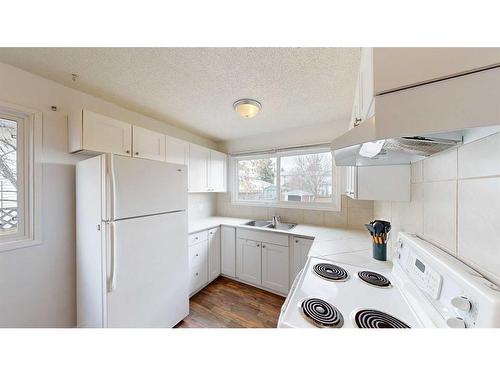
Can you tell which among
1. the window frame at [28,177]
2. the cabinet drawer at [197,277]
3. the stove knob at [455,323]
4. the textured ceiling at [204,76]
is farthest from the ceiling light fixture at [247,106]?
the cabinet drawer at [197,277]

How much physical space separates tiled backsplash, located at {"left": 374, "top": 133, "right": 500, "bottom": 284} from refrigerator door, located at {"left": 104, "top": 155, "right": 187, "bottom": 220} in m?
1.79

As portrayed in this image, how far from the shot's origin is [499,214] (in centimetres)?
49

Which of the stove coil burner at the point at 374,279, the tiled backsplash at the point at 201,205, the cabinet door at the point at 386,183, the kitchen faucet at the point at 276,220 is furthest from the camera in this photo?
the tiled backsplash at the point at 201,205

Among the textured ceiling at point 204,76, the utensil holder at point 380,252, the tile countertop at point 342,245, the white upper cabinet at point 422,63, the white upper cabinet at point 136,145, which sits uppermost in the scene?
the textured ceiling at point 204,76

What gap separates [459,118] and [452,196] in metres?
0.55

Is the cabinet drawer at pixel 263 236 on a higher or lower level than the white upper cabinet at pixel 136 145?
lower

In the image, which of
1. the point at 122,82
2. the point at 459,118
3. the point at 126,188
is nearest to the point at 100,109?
the point at 122,82

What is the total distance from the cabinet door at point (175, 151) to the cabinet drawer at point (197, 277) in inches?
53.7

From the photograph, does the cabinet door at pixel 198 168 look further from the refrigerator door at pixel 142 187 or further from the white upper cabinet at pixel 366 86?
the white upper cabinet at pixel 366 86

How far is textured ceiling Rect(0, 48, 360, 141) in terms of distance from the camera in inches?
43.8

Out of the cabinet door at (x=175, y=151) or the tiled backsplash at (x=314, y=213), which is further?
the tiled backsplash at (x=314, y=213)

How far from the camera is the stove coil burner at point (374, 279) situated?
0.91 m

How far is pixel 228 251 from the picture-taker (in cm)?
244
